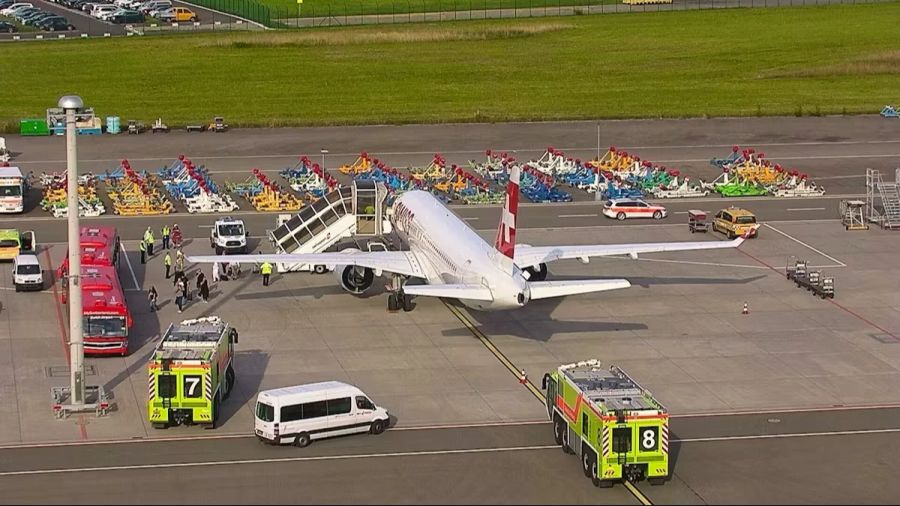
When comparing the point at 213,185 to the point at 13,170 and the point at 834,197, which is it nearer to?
the point at 13,170

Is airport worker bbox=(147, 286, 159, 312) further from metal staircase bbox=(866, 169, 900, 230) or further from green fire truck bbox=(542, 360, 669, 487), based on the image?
metal staircase bbox=(866, 169, 900, 230)

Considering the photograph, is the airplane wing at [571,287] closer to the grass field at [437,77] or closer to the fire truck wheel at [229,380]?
the fire truck wheel at [229,380]

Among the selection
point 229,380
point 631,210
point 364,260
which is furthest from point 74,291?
point 631,210

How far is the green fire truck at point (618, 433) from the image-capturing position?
56.3 metres

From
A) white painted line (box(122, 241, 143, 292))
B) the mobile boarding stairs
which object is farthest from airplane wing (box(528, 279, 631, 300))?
white painted line (box(122, 241, 143, 292))

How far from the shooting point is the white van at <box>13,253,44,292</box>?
87.8 meters

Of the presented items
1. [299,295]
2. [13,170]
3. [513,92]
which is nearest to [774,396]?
[299,295]

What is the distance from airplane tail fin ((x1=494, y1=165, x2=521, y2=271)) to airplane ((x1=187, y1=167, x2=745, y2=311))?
0.04m

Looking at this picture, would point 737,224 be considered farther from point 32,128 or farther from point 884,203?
point 32,128

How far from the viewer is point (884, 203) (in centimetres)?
10862

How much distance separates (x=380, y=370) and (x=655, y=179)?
2109 inches

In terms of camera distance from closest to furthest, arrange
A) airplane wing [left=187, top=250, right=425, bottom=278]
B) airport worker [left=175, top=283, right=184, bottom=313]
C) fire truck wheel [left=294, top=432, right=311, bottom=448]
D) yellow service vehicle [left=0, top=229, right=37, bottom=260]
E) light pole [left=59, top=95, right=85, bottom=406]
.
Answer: fire truck wheel [left=294, top=432, right=311, bottom=448] < light pole [left=59, top=95, right=85, bottom=406] < airplane wing [left=187, top=250, right=425, bottom=278] < airport worker [left=175, top=283, right=184, bottom=313] < yellow service vehicle [left=0, top=229, right=37, bottom=260]

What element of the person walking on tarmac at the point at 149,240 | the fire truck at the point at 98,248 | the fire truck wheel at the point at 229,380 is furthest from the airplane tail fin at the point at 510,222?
the person walking on tarmac at the point at 149,240

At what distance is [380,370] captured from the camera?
2921 inches
